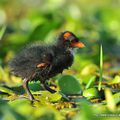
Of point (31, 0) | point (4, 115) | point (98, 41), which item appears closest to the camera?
point (4, 115)

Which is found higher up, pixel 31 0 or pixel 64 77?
pixel 31 0

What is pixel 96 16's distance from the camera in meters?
9.89

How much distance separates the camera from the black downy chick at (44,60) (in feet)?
16.2

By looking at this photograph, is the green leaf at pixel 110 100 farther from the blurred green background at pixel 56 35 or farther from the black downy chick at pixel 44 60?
the black downy chick at pixel 44 60

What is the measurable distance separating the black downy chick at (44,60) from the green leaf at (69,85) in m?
0.11

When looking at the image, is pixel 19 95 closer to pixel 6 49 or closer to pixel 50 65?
pixel 50 65

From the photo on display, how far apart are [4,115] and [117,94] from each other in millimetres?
1202

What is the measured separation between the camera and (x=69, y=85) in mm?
5109

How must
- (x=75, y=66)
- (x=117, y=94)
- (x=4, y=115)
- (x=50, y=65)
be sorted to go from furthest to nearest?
(x=75, y=66)
(x=50, y=65)
(x=117, y=94)
(x=4, y=115)

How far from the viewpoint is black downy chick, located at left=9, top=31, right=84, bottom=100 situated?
4.94 meters

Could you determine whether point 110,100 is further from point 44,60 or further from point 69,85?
point 69,85

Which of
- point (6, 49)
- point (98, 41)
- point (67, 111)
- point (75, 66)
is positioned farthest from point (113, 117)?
point (98, 41)

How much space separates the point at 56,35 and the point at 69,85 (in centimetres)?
50

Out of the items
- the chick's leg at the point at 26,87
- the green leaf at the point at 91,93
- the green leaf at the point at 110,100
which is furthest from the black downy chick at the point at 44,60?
the green leaf at the point at 110,100
